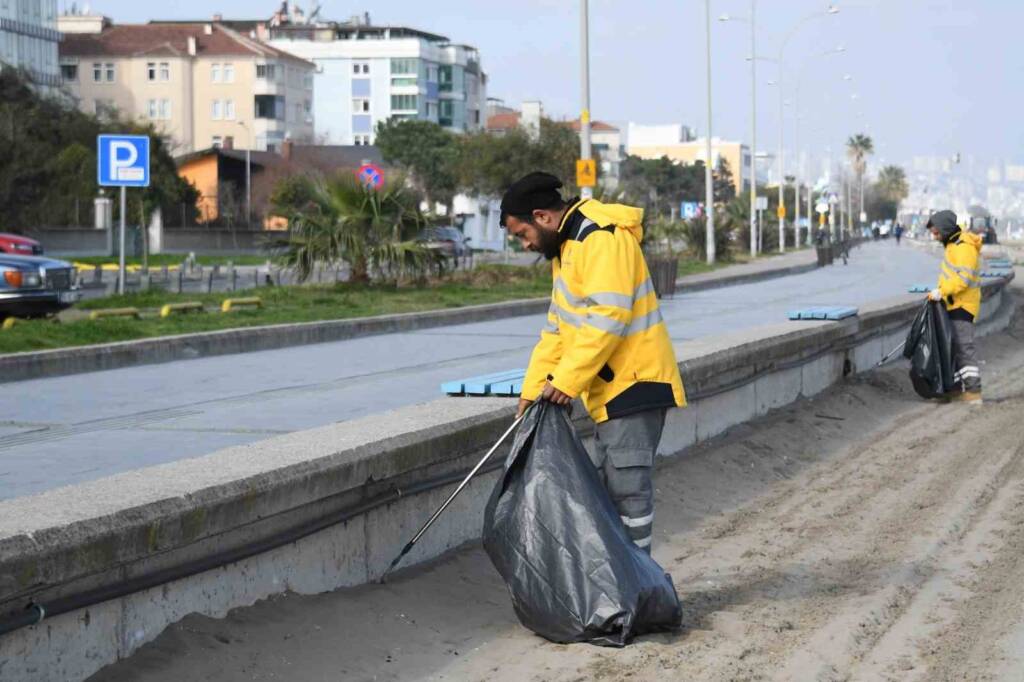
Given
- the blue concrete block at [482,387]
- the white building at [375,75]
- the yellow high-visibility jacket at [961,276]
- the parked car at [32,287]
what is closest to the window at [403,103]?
the white building at [375,75]

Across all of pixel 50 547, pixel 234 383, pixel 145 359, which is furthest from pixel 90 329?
pixel 50 547

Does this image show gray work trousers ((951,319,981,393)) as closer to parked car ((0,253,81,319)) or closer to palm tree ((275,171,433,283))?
parked car ((0,253,81,319))

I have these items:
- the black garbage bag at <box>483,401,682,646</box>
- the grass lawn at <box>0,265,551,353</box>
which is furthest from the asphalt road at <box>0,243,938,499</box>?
the black garbage bag at <box>483,401,682,646</box>

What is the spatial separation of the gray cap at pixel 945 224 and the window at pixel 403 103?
12687 centimetres

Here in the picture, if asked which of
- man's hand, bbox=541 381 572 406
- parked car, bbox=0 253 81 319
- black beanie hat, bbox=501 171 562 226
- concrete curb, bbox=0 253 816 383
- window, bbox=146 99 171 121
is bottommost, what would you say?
concrete curb, bbox=0 253 816 383

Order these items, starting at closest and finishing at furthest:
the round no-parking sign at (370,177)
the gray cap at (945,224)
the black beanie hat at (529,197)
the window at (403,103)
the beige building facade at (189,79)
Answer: the black beanie hat at (529,197), the gray cap at (945,224), the round no-parking sign at (370,177), the beige building facade at (189,79), the window at (403,103)

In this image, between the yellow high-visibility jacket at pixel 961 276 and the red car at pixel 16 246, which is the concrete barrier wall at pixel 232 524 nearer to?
the yellow high-visibility jacket at pixel 961 276

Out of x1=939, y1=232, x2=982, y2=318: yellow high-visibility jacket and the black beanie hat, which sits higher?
the black beanie hat

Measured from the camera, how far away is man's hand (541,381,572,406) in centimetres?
646

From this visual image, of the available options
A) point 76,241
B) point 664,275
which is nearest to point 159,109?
point 76,241

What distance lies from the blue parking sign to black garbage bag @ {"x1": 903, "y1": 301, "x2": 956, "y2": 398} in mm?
13273

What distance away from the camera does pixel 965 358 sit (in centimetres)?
1592

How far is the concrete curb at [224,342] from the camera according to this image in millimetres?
17016

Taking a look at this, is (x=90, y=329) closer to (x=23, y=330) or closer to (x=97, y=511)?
(x=23, y=330)
